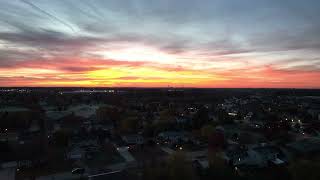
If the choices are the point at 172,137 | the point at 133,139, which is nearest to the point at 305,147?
the point at 172,137

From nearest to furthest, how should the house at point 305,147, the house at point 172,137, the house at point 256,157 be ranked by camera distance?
1. the house at point 256,157
2. the house at point 305,147
3. the house at point 172,137

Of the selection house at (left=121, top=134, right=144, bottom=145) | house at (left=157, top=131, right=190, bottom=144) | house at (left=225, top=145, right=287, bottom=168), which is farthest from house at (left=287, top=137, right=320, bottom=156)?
house at (left=121, top=134, right=144, bottom=145)

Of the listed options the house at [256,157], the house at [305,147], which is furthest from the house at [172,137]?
the house at [305,147]

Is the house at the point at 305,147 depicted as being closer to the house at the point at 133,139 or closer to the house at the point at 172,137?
the house at the point at 172,137

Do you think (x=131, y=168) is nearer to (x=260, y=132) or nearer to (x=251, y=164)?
(x=251, y=164)

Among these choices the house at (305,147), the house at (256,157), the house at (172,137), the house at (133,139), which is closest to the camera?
the house at (256,157)

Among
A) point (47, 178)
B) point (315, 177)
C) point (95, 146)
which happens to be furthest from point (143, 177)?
point (95, 146)

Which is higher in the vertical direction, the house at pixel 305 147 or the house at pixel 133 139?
the house at pixel 305 147

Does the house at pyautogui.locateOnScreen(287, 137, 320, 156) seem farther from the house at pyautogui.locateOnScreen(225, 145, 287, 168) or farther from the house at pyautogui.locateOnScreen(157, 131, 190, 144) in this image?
the house at pyautogui.locateOnScreen(157, 131, 190, 144)

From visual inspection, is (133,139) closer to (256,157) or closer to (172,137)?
(172,137)

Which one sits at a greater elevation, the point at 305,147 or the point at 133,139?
the point at 305,147

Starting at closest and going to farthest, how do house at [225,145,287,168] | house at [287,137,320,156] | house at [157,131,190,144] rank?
1. house at [225,145,287,168]
2. house at [287,137,320,156]
3. house at [157,131,190,144]

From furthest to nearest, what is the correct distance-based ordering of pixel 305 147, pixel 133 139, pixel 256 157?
1. pixel 133 139
2. pixel 305 147
3. pixel 256 157
